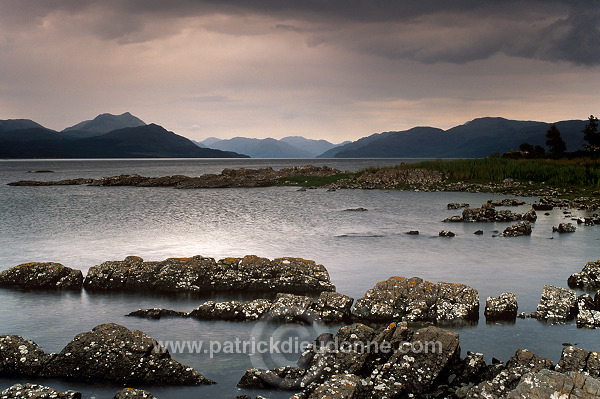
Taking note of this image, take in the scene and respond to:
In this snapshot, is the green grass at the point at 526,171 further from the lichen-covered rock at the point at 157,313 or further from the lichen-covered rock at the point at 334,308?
the lichen-covered rock at the point at 157,313

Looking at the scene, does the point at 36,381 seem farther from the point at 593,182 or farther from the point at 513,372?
the point at 593,182

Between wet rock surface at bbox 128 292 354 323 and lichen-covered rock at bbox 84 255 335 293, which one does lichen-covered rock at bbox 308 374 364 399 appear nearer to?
wet rock surface at bbox 128 292 354 323

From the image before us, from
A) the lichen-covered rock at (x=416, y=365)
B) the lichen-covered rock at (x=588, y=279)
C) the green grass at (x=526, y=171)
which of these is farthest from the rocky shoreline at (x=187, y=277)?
the green grass at (x=526, y=171)

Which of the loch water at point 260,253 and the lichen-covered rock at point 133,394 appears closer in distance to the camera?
the lichen-covered rock at point 133,394

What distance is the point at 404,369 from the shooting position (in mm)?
9539

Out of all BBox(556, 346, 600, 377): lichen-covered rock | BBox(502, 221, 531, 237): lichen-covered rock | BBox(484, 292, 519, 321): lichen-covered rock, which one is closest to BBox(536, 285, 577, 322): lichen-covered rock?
BBox(484, 292, 519, 321): lichen-covered rock

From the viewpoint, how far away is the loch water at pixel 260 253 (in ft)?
39.5

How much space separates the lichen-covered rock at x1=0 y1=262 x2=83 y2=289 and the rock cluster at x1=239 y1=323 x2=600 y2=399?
1094cm

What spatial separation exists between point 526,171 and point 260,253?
55.6m

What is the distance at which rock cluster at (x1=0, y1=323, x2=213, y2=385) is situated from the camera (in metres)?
9.99

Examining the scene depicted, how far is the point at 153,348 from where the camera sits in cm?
1040

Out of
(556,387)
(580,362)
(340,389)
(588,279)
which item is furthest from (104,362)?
Result: (588,279)

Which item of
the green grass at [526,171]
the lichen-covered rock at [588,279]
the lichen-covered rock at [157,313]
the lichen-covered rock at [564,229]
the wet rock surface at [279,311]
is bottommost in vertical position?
the lichen-covered rock at [157,313]

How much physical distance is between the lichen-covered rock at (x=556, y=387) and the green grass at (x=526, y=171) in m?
54.4
